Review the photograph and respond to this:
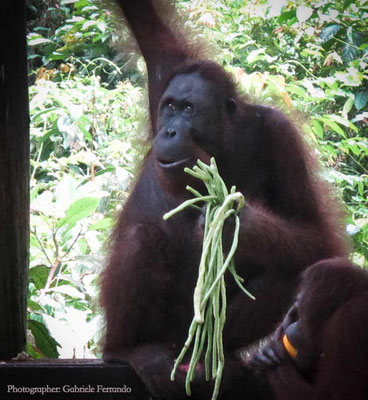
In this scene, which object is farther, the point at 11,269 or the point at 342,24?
the point at 342,24

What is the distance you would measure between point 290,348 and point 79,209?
4.38 ft

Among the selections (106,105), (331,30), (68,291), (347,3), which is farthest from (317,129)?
(68,291)

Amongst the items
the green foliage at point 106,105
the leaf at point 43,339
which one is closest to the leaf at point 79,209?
the green foliage at point 106,105

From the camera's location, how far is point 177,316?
2.43 meters

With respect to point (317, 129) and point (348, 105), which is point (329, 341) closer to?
Result: point (317, 129)

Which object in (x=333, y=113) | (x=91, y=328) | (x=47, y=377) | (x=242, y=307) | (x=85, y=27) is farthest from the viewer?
(x=333, y=113)

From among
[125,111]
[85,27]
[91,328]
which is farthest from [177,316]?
[85,27]

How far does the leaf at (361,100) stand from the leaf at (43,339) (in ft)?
5.83

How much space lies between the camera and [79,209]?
305cm

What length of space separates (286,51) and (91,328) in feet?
5.61

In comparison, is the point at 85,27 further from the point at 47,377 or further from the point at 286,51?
the point at 47,377

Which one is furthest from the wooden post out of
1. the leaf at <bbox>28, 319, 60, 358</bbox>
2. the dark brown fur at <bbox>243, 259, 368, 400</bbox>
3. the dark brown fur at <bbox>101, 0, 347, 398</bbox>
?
the dark brown fur at <bbox>243, 259, 368, 400</bbox>

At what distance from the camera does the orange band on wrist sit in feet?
6.56

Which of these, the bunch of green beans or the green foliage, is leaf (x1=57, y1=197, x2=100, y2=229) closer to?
the green foliage
